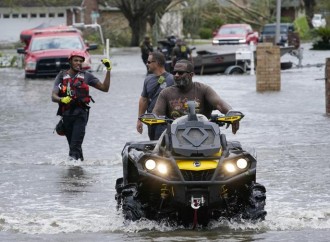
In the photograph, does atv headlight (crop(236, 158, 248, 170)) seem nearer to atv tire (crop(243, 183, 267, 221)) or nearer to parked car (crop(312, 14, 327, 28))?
atv tire (crop(243, 183, 267, 221))

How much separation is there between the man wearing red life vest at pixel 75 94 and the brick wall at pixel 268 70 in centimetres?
1582

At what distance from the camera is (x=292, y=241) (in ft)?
32.4

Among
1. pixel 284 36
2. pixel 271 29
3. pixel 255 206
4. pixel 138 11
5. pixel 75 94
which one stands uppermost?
pixel 75 94

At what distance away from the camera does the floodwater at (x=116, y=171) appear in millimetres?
10359

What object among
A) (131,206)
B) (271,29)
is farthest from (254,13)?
(131,206)

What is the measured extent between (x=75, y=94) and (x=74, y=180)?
55.1 inches

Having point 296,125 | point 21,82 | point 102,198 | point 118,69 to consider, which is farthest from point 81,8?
point 102,198

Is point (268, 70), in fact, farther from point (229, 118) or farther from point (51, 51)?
point (229, 118)

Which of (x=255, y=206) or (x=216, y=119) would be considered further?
(x=216, y=119)

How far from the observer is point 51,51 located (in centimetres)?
3784

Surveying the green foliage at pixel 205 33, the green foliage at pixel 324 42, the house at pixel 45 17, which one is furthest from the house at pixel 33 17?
the green foliage at pixel 324 42

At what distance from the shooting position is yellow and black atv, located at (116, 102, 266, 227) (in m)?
9.88

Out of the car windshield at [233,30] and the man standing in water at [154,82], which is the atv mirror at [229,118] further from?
the car windshield at [233,30]

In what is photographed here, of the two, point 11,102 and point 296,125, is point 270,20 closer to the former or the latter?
point 11,102
